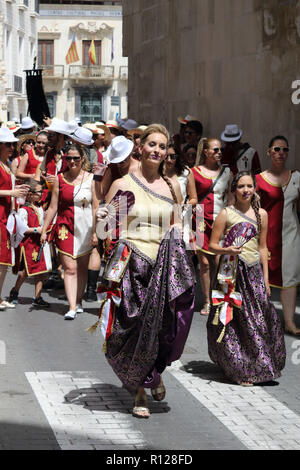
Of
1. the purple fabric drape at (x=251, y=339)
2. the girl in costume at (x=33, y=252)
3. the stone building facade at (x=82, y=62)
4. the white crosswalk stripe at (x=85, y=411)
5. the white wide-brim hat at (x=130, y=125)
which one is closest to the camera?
the white crosswalk stripe at (x=85, y=411)

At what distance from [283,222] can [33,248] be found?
Result: 330 centimetres

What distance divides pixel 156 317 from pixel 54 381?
133cm

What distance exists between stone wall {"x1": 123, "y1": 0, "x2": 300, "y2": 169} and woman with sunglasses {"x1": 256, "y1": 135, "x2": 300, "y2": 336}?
448cm

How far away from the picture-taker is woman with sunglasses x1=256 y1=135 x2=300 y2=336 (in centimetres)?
996

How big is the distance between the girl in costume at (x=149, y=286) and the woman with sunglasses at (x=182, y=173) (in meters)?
4.17

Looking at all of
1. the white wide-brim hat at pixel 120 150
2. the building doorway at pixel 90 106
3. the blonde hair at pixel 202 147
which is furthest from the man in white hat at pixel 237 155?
the building doorway at pixel 90 106

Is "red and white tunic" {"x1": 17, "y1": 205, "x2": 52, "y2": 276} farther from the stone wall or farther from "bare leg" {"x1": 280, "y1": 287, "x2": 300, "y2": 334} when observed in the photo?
the stone wall

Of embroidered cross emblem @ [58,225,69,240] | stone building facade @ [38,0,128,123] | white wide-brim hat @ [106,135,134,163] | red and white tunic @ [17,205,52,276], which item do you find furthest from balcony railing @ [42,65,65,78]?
white wide-brim hat @ [106,135,134,163]

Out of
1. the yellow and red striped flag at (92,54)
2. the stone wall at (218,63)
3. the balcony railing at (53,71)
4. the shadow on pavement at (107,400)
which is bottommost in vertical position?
the shadow on pavement at (107,400)

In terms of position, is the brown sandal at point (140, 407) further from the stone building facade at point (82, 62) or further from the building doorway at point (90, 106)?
the building doorway at point (90, 106)

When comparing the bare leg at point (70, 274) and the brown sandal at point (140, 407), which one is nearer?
the brown sandal at point (140, 407)

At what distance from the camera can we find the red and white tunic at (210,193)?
1145 centimetres

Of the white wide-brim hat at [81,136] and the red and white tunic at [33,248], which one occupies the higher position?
the white wide-brim hat at [81,136]
